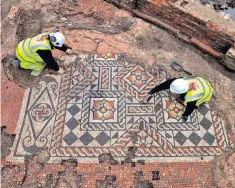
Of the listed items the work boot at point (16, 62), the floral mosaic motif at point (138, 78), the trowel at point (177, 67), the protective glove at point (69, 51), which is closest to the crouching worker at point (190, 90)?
the floral mosaic motif at point (138, 78)

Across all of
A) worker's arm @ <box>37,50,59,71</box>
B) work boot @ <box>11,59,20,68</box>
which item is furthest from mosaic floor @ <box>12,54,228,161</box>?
work boot @ <box>11,59,20,68</box>

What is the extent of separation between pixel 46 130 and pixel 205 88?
9.21ft

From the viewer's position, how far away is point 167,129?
4.95 m

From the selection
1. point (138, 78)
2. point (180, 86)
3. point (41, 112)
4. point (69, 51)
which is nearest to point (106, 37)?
point (69, 51)

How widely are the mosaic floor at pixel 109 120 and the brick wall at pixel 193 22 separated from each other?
1.23 meters

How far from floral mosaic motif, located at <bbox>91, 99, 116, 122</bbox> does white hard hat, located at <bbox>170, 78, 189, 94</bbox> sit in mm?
1212

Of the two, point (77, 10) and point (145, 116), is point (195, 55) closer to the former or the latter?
point (145, 116)

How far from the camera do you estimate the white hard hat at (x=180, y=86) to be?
4516 millimetres

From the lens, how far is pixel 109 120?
5.03 meters

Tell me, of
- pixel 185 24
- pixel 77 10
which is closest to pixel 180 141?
pixel 185 24

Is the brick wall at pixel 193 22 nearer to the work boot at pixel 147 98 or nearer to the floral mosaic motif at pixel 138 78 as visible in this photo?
the floral mosaic motif at pixel 138 78

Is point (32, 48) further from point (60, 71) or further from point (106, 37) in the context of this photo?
point (106, 37)

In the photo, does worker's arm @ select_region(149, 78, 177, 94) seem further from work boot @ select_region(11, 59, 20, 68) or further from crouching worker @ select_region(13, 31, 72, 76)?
work boot @ select_region(11, 59, 20, 68)

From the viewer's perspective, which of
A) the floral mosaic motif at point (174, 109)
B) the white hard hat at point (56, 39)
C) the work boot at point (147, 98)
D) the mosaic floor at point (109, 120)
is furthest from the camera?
the work boot at point (147, 98)
